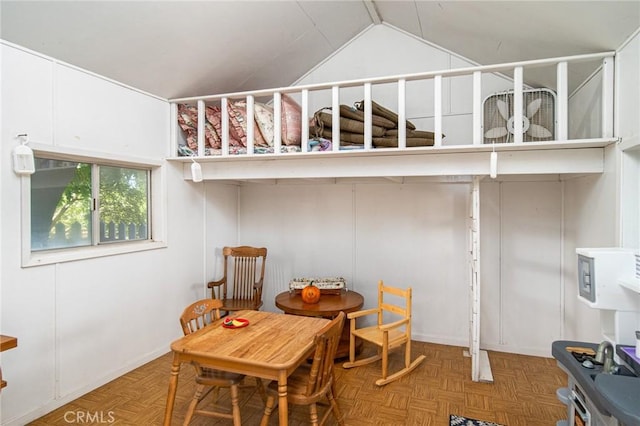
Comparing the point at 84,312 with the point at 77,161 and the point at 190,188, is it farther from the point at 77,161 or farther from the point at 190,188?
the point at 190,188

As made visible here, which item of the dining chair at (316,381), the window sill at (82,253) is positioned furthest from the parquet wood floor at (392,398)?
the window sill at (82,253)

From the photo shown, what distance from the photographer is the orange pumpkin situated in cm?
337

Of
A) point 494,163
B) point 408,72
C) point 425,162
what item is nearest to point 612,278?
point 494,163

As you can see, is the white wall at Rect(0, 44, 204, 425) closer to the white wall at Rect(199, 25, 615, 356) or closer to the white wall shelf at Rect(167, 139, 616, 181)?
the white wall shelf at Rect(167, 139, 616, 181)

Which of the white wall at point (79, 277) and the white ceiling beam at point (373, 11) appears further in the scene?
the white ceiling beam at point (373, 11)

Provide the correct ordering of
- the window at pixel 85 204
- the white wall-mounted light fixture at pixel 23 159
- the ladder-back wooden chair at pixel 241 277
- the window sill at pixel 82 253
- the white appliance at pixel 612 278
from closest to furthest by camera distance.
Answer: the white appliance at pixel 612 278 → the white wall-mounted light fixture at pixel 23 159 → the window sill at pixel 82 253 → the window at pixel 85 204 → the ladder-back wooden chair at pixel 241 277

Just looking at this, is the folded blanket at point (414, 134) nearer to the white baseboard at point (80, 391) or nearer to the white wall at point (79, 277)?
the white wall at point (79, 277)

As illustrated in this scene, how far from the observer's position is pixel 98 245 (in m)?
2.92

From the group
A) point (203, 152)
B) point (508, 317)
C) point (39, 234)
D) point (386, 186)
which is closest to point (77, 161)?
point (39, 234)

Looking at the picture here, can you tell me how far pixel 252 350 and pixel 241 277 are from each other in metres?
2.20

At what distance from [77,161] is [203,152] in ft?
3.22

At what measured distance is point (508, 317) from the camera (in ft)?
11.7

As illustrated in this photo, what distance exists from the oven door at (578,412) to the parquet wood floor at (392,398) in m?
0.62

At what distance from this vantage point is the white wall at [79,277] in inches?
87.6
